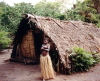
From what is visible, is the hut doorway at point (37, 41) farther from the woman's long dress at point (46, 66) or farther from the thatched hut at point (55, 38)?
the woman's long dress at point (46, 66)

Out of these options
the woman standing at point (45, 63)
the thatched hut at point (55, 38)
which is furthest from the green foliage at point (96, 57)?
the woman standing at point (45, 63)

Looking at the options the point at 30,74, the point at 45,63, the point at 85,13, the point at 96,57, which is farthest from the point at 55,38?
the point at 85,13

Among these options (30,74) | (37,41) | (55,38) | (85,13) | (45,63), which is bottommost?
(30,74)

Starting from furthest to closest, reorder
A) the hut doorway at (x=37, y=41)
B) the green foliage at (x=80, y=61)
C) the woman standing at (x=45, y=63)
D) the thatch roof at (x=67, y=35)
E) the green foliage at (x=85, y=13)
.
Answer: the green foliage at (x=85, y=13) < the hut doorway at (x=37, y=41) < the thatch roof at (x=67, y=35) < the green foliage at (x=80, y=61) < the woman standing at (x=45, y=63)

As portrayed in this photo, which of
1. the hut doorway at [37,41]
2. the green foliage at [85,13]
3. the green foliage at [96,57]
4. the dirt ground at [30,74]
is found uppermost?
the green foliage at [85,13]

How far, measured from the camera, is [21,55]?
12.2 meters

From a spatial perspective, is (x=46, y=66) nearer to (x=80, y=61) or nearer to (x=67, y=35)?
(x=80, y=61)

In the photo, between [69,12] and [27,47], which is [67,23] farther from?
[69,12]

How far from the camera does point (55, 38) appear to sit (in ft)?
33.6

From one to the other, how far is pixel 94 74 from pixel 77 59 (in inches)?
39.3

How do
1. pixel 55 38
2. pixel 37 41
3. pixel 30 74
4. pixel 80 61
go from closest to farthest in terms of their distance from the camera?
pixel 30 74, pixel 80 61, pixel 55 38, pixel 37 41

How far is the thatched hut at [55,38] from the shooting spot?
9.70m

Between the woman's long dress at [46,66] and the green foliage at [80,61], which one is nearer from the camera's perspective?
the woman's long dress at [46,66]

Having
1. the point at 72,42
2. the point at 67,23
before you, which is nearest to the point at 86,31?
the point at 67,23
